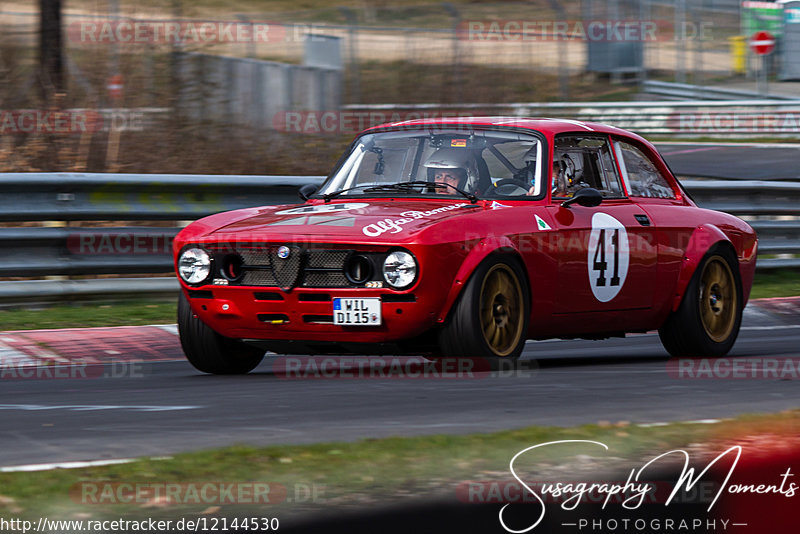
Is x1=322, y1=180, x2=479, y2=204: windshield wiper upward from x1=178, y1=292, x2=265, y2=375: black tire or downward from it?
upward

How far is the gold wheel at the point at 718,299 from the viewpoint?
30.2 ft

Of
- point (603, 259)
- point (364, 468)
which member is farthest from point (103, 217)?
point (364, 468)

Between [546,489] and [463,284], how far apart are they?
3065 millimetres

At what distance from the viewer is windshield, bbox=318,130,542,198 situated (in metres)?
8.10

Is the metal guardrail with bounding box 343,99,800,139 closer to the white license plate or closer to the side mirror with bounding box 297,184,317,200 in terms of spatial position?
the side mirror with bounding box 297,184,317,200

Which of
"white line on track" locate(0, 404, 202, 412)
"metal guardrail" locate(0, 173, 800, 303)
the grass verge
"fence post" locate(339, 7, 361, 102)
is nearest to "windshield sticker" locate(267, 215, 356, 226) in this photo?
"white line on track" locate(0, 404, 202, 412)

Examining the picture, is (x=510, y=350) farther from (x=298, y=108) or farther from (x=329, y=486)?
(x=298, y=108)

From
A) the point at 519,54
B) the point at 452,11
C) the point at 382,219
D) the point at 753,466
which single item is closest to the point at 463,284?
the point at 382,219

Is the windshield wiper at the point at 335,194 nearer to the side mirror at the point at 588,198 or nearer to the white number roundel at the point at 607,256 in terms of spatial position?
the side mirror at the point at 588,198

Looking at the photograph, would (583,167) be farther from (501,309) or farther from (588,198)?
(501,309)

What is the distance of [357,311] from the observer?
714 centimetres

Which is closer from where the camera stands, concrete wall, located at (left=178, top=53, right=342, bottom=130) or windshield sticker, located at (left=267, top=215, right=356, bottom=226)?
windshield sticker, located at (left=267, top=215, right=356, bottom=226)

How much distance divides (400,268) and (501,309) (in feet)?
2.39

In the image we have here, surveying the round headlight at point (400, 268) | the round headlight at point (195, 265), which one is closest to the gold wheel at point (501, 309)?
the round headlight at point (400, 268)
